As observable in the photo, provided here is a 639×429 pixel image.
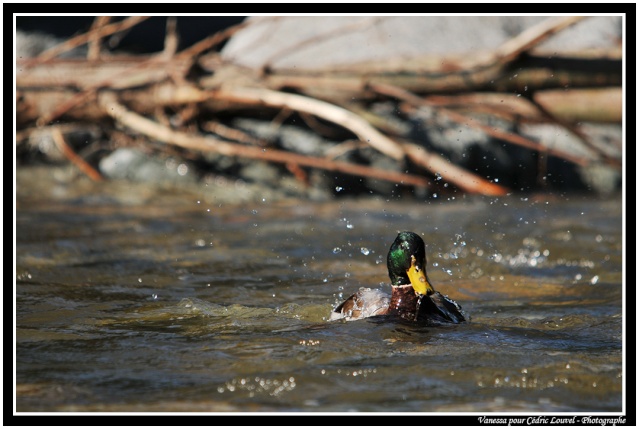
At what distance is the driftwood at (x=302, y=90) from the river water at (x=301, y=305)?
0.51m

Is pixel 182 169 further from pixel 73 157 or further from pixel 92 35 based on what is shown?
pixel 92 35

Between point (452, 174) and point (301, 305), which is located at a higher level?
point (452, 174)

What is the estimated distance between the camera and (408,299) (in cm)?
427

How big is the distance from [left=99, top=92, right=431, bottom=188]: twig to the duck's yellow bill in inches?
122

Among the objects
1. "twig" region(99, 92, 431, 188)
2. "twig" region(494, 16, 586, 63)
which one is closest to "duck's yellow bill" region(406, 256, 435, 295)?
"twig" region(99, 92, 431, 188)

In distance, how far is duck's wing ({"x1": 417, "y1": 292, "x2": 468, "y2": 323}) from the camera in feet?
13.8

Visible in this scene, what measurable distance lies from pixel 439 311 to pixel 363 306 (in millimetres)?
373

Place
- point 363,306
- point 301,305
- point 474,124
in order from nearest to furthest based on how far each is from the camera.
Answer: point 363,306
point 301,305
point 474,124

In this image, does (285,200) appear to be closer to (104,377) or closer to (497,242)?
(497,242)

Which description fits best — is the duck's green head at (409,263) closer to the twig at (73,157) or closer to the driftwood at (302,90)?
the driftwood at (302,90)

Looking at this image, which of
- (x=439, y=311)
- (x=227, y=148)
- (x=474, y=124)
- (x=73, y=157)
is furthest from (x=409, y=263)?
(x=73, y=157)

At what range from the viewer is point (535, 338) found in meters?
4.08

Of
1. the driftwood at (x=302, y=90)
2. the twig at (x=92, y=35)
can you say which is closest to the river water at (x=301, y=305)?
the driftwood at (x=302, y=90)

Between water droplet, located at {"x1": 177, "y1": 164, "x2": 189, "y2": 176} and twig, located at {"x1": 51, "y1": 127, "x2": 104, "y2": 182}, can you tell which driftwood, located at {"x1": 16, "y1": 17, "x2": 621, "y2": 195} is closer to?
twig, located at {"x1": 51, "y1": 127, "x2": 104, "y2": 182}
